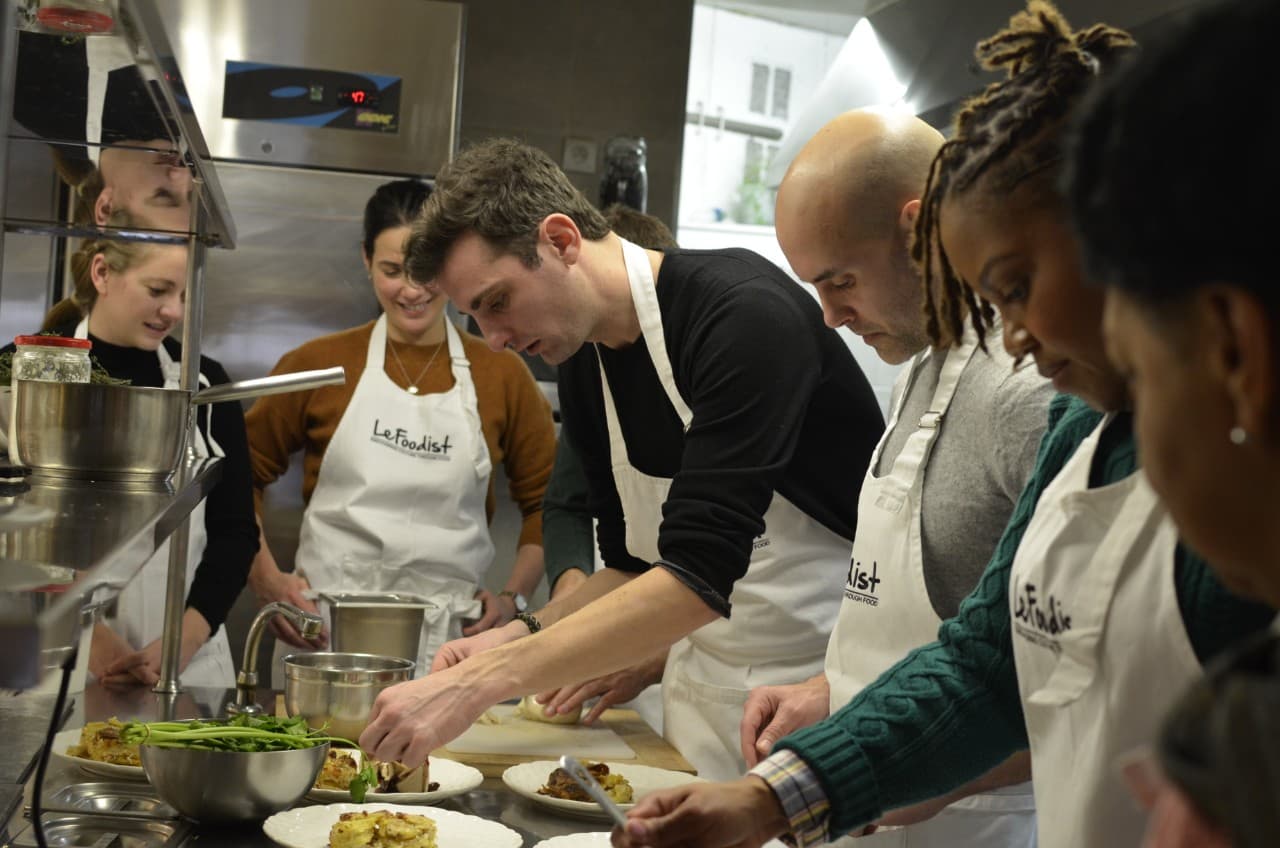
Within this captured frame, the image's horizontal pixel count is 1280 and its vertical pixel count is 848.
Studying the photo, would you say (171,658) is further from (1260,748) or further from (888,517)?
(1260,748)

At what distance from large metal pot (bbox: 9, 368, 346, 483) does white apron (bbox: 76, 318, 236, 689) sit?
87 centimetres

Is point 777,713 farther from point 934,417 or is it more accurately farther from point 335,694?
point 335,694

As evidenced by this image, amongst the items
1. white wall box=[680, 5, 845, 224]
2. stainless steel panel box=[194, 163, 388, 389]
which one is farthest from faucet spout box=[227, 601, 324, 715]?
white wall box=[680, 5, 845, 224]

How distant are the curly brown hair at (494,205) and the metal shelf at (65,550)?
0.56m

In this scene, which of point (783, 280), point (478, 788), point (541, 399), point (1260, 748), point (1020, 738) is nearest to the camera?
point (1260, 748)

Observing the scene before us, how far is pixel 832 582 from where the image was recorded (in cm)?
212

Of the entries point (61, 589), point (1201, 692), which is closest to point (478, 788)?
point (61, 589)

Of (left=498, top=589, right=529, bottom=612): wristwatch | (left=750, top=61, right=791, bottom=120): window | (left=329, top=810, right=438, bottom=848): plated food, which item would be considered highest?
(left=750, top=61, right=791, bottom=120): window

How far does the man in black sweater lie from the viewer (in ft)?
5.70

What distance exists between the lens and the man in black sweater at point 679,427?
1.74 m

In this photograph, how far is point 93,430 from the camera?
147cm

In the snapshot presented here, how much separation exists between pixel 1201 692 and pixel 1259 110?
19cm

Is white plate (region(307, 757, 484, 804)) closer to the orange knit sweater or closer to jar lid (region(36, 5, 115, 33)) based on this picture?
jar lid (region(36, 5, 115, 33))

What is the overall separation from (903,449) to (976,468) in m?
0.14
